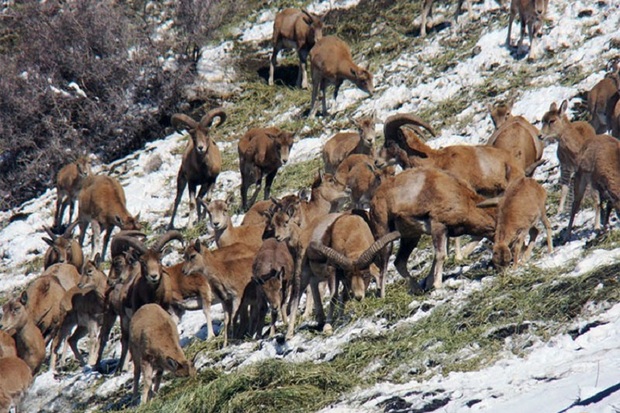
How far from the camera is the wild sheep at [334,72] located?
2552cm

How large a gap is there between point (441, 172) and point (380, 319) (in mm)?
2338

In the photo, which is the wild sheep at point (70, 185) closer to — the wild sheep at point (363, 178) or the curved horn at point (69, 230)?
the curved horn at point (69, 230)

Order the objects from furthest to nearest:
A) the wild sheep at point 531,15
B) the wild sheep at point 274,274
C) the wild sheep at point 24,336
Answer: the wild sheep at point 531,15 < the wild sheep at point 24,336 < the wild sheep at point 274,274

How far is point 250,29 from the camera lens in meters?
32.2

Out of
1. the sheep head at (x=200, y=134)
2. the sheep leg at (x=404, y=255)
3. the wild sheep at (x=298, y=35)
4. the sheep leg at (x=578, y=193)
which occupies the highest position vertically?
the wild sheep at (x=298, y=35)

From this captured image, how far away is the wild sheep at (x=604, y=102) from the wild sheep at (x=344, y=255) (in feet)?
19.1

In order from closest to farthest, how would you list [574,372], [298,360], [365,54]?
1. [574,372]
2. [298,360]
3. [365,54]

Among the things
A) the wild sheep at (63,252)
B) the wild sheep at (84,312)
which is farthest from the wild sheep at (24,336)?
the wild sheep at (63,252)

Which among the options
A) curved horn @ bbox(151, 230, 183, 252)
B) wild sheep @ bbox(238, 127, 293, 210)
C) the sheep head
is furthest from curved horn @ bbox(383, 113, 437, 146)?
the sheep head

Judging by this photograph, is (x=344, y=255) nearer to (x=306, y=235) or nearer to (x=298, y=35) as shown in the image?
(x=306, y=235)

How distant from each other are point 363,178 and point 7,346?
6484 mm

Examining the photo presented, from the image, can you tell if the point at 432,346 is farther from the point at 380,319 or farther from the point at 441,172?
the point at 441,172

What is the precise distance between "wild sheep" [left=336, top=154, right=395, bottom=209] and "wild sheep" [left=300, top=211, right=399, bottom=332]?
99.8 inches

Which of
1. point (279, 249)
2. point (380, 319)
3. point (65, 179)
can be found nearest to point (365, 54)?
point (65, 179)
